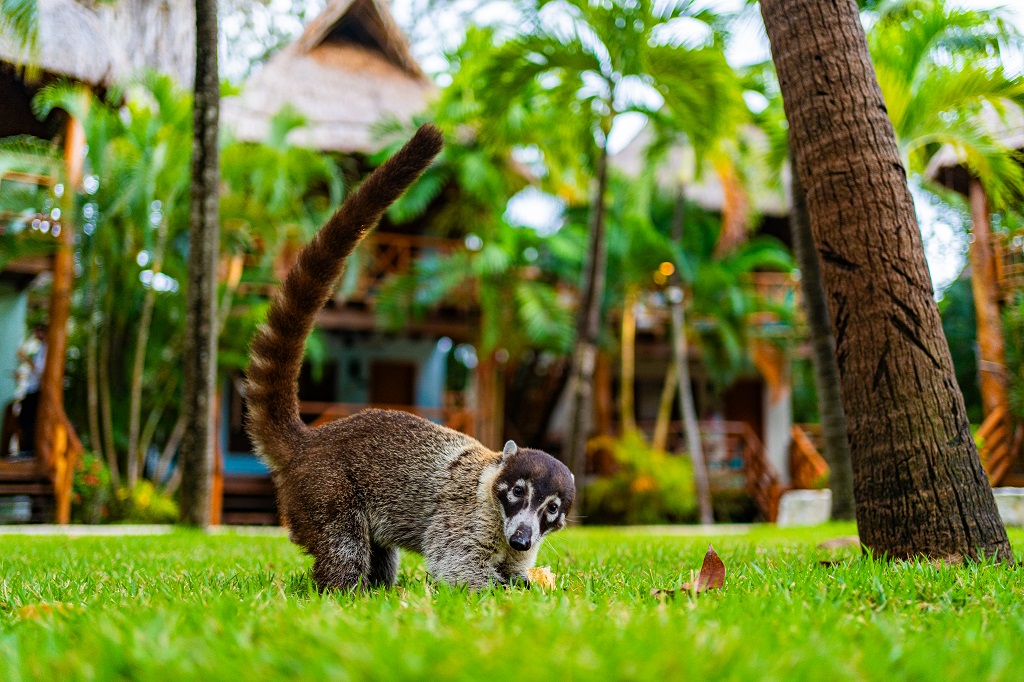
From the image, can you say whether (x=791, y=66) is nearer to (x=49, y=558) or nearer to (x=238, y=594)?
(x=238, y=594)

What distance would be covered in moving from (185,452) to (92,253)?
6379 millimetres

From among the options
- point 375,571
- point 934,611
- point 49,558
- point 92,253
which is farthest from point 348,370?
point 934,611

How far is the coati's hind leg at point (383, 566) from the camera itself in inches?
159

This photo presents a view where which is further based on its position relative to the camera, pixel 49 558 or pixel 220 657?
pixel 49 558

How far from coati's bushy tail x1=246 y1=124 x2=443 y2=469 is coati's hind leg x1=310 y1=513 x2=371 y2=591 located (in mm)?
438

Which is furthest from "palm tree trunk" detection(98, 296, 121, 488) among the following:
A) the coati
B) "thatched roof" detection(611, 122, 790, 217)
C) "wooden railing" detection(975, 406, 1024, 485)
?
"wooden railing" detection(975, 406, 1024, 485)

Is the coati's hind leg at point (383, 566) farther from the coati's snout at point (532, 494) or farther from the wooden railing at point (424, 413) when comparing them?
the wooden railing at point (424, 413)

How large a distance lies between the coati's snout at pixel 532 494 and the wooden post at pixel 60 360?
10615 mm

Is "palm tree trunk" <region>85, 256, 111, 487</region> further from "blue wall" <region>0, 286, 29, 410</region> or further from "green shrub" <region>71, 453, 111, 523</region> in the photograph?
"blue wall" <region>0, 286, 29, 410</region>

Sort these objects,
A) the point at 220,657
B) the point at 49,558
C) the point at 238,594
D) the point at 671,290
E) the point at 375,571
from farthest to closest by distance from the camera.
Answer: the point at 671,290, the point at 49,558, the point at 375,571, the point at 238,594, the point at 220,657

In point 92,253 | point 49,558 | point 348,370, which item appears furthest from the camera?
point 348,370

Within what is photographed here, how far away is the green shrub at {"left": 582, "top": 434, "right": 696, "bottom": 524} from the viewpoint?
17.4 meters

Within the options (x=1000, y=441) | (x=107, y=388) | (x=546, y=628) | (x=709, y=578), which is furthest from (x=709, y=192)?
(x=546, y=628)

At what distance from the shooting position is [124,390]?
14.8 meters
